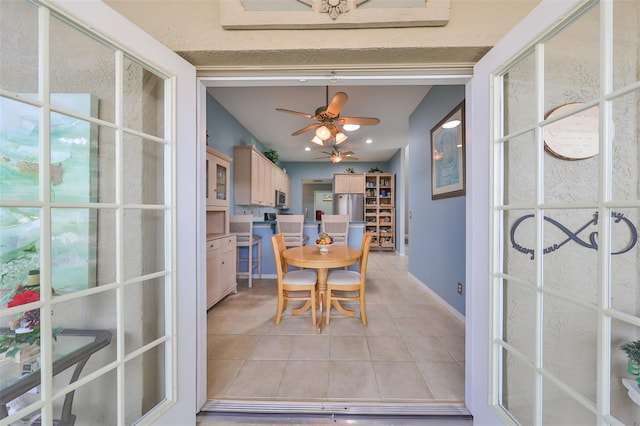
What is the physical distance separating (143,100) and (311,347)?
6.41ft

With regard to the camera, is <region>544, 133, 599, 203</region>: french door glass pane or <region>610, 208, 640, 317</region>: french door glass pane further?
<region>544, 133, 599, 203</region>: french door glass pane

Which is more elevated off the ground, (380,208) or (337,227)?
(380,208)

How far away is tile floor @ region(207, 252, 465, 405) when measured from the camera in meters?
1.39

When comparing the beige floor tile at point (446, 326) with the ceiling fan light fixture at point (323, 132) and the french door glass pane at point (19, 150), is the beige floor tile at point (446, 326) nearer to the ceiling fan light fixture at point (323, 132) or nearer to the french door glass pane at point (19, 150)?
the ceiling fan light fixture at point (323, 132)

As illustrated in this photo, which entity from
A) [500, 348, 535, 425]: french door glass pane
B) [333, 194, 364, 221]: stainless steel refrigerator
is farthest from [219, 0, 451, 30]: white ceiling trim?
[333, 194, 364, 221]: stainless steel refrigerator

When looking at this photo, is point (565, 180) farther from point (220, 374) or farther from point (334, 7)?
point (220, 374)

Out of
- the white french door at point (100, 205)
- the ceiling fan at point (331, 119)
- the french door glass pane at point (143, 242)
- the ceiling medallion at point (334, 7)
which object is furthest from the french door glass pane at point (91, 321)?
the ceiling fan at point (331, 119)

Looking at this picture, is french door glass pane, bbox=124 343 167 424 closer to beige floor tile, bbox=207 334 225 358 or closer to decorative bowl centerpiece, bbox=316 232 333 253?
beige floor tile, bbox=207 334 225 358

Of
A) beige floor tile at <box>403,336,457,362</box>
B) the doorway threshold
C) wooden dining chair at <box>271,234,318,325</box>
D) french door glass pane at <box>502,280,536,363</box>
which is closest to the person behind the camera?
french door glass pane at <box>502,280,536,363</box>

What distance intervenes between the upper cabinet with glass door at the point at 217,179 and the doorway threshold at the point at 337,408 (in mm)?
1974

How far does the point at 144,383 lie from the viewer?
1.01m

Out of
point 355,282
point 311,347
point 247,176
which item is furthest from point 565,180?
point 247,176

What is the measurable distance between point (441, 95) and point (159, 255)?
3.18m

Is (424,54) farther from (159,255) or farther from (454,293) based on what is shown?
(454,293)
